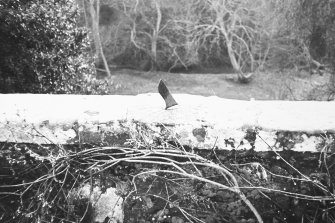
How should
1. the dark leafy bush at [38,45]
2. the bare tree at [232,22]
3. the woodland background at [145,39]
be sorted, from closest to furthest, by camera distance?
the dark leafy bush at [38,45], the woodland background at [145,39], the bare tree at [232,22]

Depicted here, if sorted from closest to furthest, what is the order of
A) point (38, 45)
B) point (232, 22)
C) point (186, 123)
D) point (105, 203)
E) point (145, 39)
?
1. point (186, 123)
2. point (105, 203)
3. point (38, 45)
4. point (232, 22)
5. point (145, 39)

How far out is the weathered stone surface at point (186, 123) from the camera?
1.82 metres

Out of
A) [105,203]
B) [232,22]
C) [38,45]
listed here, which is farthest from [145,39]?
[105,203]

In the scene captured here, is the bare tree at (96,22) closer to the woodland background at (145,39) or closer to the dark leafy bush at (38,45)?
the woodland background at (145,39)

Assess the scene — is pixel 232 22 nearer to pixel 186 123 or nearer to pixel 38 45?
pixel 38 45

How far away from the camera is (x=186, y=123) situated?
74.1 inches

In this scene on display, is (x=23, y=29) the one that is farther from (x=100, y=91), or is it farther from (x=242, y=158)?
(x=242, y=158)

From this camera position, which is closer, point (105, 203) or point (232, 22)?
point (105, 203)

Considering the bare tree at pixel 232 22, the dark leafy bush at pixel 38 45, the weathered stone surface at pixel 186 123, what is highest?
the bare tree at pixel 232 22

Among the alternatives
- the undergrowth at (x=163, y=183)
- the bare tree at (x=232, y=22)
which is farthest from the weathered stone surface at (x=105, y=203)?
the bare tree at (x=232, y=22)

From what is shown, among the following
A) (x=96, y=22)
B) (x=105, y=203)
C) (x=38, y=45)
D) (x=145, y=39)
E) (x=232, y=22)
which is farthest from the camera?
(x=145, y=39)

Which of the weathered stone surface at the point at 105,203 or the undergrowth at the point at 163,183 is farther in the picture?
the weathered stone surface at the point at 105,203

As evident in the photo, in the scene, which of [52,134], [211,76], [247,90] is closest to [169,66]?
[211,76]

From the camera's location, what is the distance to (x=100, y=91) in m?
6.55
